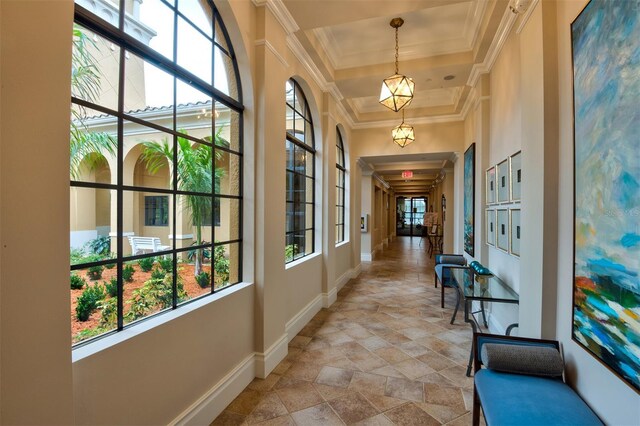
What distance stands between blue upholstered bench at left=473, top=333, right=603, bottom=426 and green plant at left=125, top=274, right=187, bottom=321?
2026 millimetres

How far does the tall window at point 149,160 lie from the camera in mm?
1520

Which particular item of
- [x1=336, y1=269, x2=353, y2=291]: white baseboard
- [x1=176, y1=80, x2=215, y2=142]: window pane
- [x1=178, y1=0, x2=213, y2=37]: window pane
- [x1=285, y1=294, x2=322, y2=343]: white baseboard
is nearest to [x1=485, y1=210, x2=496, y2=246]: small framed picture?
[x1=285, y1=294, x2=322, y2=343]: white baseboard

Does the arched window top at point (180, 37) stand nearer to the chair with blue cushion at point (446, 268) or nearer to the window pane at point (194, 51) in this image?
the window pane at point (194, 51)

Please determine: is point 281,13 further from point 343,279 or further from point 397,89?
point 343,279

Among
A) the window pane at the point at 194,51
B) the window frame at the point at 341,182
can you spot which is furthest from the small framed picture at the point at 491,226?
the window pane at the point at 194,51

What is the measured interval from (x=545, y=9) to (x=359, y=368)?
3291 mm

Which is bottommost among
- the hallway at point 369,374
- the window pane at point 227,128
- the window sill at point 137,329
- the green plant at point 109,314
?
the hallway at point 369,374

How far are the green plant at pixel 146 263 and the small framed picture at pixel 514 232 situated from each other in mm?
3158

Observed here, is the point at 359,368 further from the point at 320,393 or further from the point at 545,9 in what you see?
the point at 545,9

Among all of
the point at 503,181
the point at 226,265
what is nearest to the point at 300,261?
the point at 226,265

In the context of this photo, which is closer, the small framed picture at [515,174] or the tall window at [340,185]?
the small framed picture at [515,174]

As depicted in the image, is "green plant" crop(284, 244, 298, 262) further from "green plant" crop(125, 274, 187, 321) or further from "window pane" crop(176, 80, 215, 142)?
"window pane" crop(176, 80, 215, 142)

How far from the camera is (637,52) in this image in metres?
1.27

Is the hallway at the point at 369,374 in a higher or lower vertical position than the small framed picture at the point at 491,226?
lower
